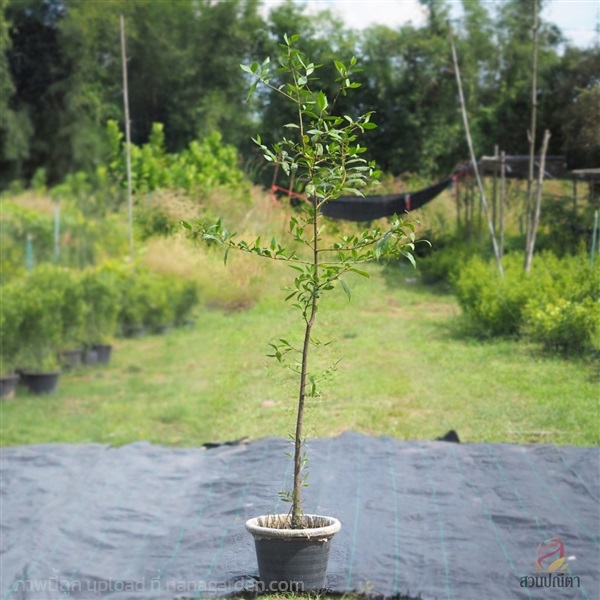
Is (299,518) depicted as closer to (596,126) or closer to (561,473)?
(561,473)

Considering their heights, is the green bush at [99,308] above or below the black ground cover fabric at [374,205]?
below

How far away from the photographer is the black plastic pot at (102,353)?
7.60m

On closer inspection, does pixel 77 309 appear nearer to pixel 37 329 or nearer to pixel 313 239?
pixel 37 329

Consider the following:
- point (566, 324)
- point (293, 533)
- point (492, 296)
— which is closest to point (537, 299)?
point (492, 296)

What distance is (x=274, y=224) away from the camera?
5762 mm

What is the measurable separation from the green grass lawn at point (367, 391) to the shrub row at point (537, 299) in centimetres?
14

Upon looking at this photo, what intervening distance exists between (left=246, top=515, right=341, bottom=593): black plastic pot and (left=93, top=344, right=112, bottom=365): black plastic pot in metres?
5.49

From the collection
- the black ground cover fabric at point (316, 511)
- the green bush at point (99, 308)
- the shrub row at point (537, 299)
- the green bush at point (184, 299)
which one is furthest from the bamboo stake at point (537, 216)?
the green bush at point (184, 299)

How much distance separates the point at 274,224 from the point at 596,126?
210cm

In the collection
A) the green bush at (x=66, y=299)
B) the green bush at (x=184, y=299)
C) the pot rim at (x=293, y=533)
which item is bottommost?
the green bush at (x=184, y=299)

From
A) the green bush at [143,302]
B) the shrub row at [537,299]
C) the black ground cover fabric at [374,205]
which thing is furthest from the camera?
the green bush at [143,302]

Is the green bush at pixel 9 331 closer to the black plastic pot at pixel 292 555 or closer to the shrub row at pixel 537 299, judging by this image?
the shrub row at pixel 537 299

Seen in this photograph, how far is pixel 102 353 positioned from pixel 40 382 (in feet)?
3.87

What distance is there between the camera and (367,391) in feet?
19.3
